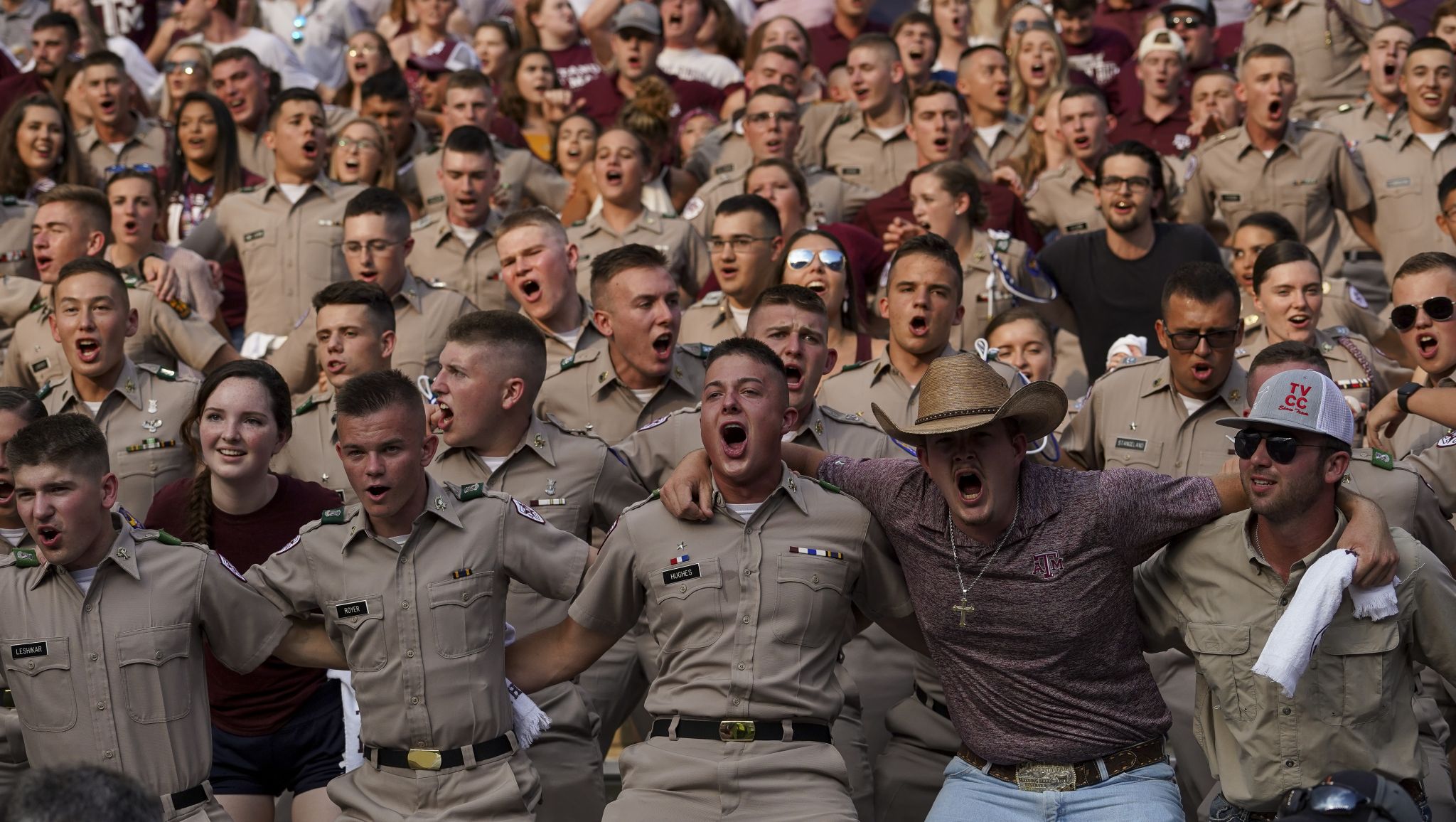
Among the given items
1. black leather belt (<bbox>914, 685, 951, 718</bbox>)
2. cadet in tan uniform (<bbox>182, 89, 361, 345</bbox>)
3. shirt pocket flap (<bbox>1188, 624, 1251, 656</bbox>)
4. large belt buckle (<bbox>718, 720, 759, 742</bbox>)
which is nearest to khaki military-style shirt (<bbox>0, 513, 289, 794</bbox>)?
large belt buckle (<bbox>718, 720, 759, 742</bbox>)

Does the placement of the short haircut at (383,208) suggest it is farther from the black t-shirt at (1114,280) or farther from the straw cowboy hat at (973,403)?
the straw cowboy hat at (973,403)

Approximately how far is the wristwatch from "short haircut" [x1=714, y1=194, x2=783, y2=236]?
350 cm

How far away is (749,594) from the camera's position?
595 centimetres

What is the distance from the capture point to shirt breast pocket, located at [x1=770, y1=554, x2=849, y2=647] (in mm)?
5934

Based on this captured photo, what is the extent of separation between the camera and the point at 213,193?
11.5m

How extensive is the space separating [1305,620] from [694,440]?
2700mm

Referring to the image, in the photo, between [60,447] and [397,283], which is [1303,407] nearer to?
[60,447]

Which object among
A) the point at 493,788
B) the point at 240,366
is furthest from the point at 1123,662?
the point at 240,366

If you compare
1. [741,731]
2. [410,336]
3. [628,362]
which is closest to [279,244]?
[410,336]

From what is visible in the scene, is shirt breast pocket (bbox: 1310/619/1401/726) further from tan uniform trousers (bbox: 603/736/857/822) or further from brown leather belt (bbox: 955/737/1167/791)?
tan uniform trousers (bbox: 603/736/857/822)

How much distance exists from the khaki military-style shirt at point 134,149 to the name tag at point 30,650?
684cm

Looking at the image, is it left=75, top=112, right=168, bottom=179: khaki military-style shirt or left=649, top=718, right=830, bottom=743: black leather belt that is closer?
left=649, top=718, right=830, bottom=743: black leather belt

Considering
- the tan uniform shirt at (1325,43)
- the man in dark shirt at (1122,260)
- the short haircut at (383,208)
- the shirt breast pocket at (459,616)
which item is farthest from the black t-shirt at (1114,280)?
the shirt breast pocket at (459,616)

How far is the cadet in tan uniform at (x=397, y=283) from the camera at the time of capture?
9352mm
